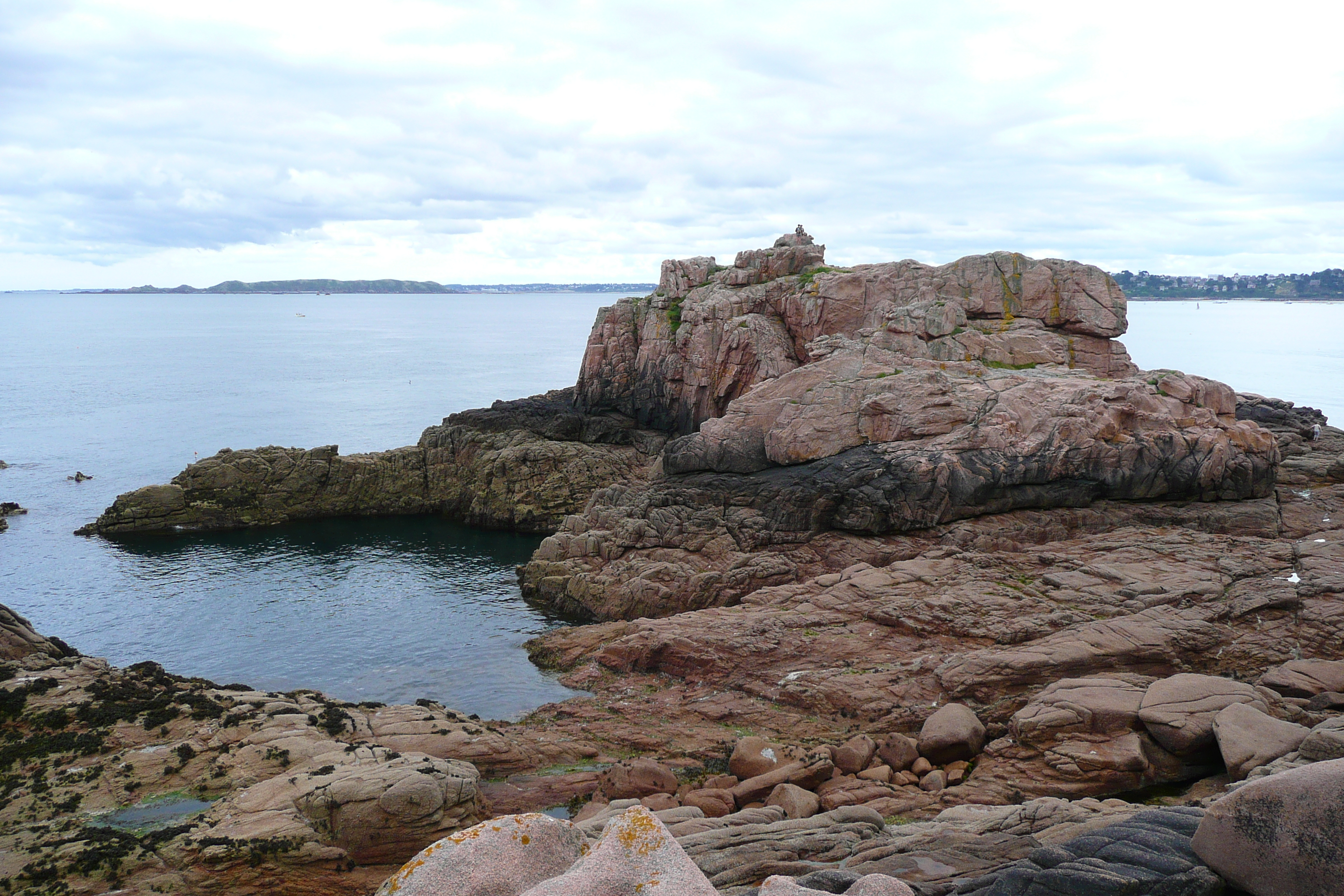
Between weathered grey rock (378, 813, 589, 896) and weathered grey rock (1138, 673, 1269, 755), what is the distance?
17.8 meters

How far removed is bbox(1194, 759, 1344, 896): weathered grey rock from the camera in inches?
421

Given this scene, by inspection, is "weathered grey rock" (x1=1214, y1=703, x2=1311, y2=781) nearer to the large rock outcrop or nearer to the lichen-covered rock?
the lichen-covered rock

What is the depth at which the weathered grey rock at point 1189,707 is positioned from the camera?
21453mm

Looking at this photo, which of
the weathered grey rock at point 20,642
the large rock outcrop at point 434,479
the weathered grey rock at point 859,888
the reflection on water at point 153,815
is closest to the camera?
the weathered grey rock at point 859,888

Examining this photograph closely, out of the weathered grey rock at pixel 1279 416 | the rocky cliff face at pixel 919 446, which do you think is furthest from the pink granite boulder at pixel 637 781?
the weathered grey rock at pixel 1279 416

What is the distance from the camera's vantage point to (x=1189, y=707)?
22172mm

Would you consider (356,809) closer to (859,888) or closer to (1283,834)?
(859,888)

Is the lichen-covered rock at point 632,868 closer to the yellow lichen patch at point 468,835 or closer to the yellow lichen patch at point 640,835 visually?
the yellow lichen patch at point 640,835

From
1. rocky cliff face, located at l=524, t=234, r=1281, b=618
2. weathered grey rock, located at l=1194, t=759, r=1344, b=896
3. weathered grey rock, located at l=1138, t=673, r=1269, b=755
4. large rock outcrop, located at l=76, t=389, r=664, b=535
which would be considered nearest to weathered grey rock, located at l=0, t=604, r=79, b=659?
rocky cliff face, located at l=524, t=234, r=1281, b=618

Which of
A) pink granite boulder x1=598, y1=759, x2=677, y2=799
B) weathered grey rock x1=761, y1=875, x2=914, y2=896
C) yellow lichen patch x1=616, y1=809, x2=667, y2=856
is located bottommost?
pink granite boulder x1=598, y1=759, x2=677, y2=799

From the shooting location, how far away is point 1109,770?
2130cm

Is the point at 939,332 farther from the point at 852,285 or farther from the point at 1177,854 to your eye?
the point at 1177,854

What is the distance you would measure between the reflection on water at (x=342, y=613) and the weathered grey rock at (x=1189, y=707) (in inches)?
794

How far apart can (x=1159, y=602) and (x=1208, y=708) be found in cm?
711
